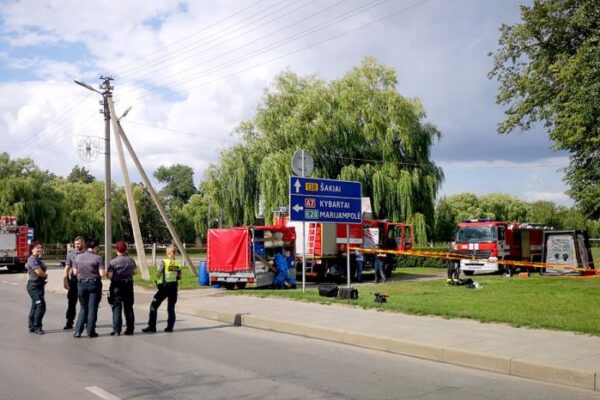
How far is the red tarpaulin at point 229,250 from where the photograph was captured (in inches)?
782

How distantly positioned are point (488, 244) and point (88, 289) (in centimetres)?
2223

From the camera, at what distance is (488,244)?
29.6 m

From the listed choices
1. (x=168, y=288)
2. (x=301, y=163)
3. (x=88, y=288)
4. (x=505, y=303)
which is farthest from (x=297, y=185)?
(x=88, y=288)

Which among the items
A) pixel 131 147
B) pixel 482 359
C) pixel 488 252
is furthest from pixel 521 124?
pixel 482 359

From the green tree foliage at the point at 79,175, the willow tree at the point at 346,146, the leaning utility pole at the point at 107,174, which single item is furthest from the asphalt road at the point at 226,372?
the green tree foliage at the point at 79,175

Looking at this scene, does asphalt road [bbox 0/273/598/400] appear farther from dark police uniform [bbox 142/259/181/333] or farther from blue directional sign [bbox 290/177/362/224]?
blue directional sign [bbox 290/177/362/224]

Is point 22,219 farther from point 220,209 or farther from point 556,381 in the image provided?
point 556,381

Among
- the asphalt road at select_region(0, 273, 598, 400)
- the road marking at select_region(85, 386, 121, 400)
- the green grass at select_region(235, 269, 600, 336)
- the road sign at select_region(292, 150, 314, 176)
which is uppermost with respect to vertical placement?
the road sign at select_region(292, 150, 314, 176)

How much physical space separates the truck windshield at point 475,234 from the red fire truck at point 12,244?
2534cm

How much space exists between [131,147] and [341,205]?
1120 cm

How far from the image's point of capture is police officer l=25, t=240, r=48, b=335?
38.4 feet

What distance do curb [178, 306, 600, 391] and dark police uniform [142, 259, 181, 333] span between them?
186cm

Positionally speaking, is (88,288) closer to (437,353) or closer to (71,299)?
(71,299)

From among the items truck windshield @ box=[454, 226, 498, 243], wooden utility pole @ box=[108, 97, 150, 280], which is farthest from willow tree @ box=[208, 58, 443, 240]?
wooden utility pole @ box=[108, 97, 150, 280]
